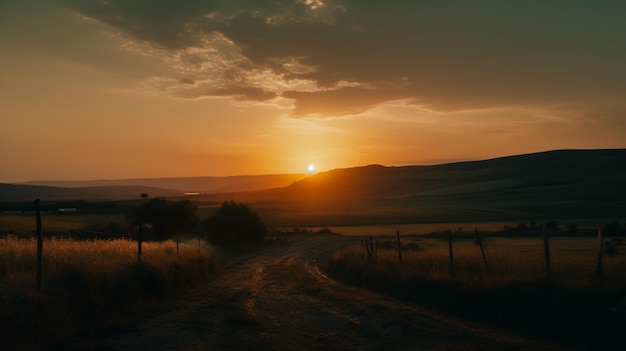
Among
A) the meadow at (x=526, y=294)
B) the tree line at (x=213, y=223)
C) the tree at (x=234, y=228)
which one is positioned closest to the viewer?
the meadow at (x=526, y=294)

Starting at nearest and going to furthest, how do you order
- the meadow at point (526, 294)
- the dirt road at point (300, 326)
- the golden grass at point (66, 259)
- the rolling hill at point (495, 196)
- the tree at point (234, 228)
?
the dirt road at point (300, 326)
the meadow at point (526, 294)
the golden grass at point (66, 259)
the tree at point (234, 228)
the rolling hill at point (495, 196)

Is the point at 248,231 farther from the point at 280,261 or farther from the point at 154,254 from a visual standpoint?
the point at 154,254

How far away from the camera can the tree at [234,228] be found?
54.3 meters

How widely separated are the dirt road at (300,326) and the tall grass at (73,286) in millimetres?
1072

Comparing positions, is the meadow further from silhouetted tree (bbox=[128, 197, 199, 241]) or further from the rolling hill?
the rolling hill

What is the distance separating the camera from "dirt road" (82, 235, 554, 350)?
1075cm

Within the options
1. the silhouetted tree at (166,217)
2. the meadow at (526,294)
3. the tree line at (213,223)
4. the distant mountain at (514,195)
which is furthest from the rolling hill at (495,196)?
the meadow at (526,294)

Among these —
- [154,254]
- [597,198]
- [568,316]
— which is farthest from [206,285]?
[597,198]

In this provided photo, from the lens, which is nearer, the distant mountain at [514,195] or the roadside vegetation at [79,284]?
the roadside vegetation at [79,284]

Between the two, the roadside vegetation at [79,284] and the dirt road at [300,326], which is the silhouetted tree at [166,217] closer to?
the roadside vegetation at [79,284]

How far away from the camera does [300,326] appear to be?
12773 millimetres

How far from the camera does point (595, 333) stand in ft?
37.0

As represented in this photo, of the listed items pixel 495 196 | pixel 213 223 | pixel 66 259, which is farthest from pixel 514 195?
pixel 66 259

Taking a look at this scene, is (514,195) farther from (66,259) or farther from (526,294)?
(66,259)
